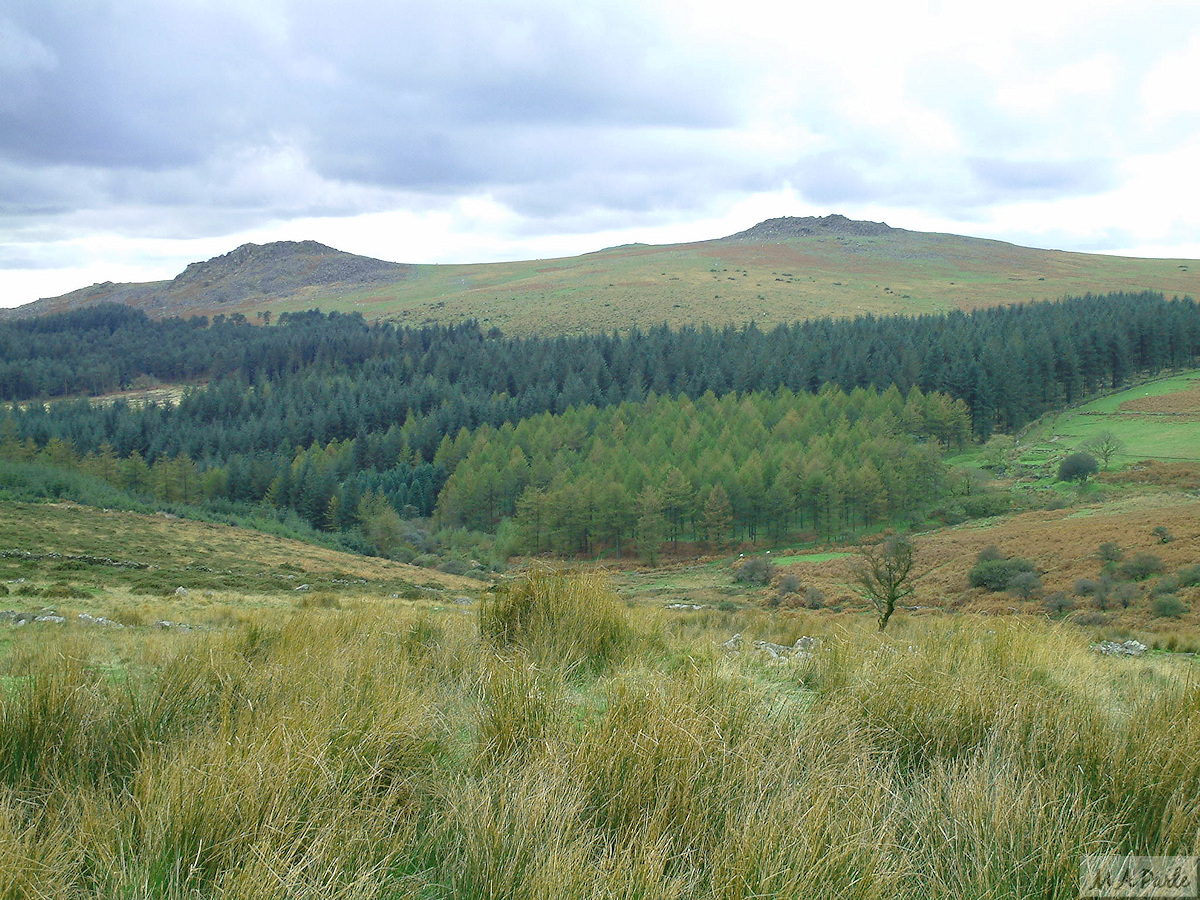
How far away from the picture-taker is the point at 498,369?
116 m

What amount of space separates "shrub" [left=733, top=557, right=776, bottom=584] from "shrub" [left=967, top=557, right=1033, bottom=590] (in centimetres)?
1319

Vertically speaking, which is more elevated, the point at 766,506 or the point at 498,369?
the point at 498,369

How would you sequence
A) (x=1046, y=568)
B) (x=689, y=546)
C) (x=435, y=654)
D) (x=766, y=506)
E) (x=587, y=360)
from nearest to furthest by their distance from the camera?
(x=435, y=654), (x=1046, y=568), (x=766, y=506), (x=689, y=546), (x=587, y=360)

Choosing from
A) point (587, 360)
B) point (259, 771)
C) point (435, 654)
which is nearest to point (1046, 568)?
point (435, 654)

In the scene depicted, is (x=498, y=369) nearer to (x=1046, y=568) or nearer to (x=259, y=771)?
(x=1046, y=568)

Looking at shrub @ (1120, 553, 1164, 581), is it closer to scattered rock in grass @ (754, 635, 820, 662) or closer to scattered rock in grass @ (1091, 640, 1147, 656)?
scattered rock in grass @ (1091, 640, 1147, 656)

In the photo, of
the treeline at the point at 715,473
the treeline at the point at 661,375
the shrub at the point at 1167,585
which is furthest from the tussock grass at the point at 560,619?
the treeline at the point at 661,375

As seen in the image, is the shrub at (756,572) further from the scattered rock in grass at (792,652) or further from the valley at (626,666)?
the scattered rock in grass at (792,652)

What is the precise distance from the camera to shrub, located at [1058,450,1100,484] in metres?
57.4

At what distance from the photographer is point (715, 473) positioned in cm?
6206

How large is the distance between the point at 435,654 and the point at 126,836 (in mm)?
3020

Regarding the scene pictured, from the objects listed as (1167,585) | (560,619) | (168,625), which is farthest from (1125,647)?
(168,625)

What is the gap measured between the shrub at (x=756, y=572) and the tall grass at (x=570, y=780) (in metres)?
40.2

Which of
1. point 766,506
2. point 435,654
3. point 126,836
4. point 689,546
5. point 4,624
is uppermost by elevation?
point 126,836
